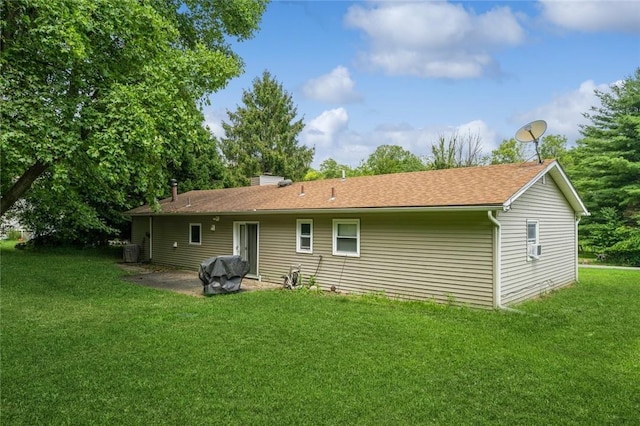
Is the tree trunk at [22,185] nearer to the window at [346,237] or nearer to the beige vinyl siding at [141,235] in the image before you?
the window at [346,237]

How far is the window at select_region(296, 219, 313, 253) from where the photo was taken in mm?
10984

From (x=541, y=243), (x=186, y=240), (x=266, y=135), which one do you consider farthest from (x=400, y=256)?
(x=266, y=135)

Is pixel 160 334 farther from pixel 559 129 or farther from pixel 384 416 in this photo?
pixel 559 129

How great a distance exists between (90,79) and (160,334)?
6.10m

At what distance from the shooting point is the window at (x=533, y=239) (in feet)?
30.8

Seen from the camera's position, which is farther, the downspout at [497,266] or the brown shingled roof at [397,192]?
the brown shingled roof at [397,192]

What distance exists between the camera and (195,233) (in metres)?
14.6

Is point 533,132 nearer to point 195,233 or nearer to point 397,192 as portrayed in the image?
point 397,192

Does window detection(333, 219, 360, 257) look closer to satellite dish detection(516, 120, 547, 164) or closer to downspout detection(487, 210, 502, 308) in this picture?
downspout detection(487, 210, 502, 308)

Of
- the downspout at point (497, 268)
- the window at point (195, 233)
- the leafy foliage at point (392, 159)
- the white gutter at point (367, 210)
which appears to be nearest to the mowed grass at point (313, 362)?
the downspout at point (497, 268)

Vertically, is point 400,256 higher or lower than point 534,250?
lower

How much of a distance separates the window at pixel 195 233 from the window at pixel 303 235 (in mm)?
4791

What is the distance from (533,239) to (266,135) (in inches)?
1095

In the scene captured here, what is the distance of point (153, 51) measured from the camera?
954 centimetres
